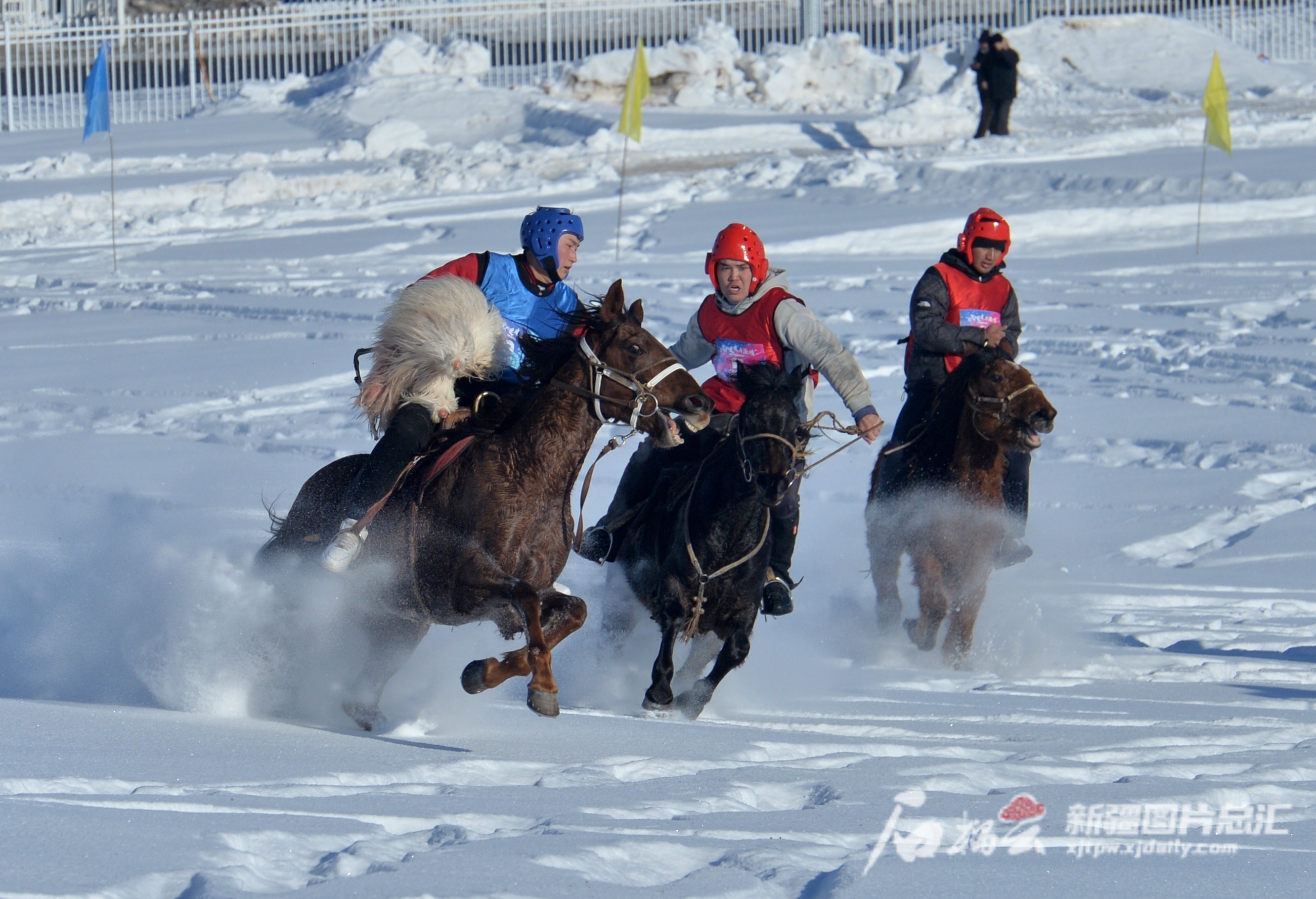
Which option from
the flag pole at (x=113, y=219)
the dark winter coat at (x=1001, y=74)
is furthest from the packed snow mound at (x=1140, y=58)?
the flag pole at (x=113, y=219)

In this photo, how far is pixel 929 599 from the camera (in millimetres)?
7398

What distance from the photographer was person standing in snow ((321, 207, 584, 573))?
5.95 meters

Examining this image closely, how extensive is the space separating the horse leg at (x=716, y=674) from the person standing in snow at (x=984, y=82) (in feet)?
62.4

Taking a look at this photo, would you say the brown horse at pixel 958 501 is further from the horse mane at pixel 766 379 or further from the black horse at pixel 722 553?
the horse mane at pixel 766 379

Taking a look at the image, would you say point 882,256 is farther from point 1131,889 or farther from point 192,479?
point 1131,889

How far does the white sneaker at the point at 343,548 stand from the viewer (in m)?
5.87

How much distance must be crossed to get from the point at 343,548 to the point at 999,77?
20.1 m

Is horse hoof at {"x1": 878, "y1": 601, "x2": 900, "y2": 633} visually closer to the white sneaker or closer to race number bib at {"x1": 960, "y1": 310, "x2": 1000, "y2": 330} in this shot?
race number bib at {"x1": 960, "y1": 310, "x2": 1000, "y2": 330}

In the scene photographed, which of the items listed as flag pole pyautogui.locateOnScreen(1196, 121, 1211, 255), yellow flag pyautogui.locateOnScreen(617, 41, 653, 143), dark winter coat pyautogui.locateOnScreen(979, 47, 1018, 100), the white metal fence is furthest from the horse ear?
the white metal fence

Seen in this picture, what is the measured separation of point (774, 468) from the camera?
5.98m

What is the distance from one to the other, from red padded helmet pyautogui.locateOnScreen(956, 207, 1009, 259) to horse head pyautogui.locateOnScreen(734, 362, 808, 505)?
2058 millimetres

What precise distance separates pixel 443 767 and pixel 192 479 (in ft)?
20.3

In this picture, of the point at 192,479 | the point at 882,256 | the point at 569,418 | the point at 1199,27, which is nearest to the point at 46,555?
the point at 192,479
